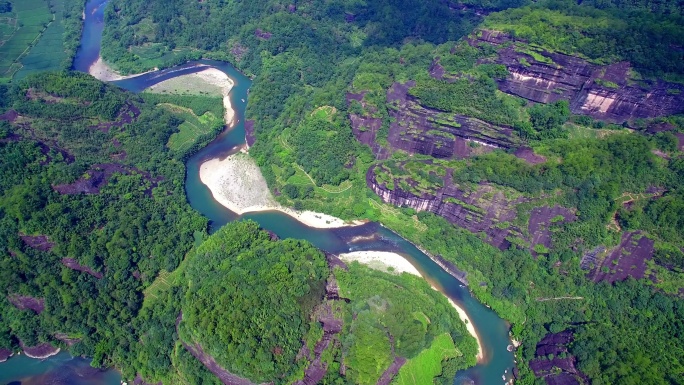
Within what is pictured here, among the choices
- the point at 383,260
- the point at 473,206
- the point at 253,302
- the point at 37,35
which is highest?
the point at 253,302

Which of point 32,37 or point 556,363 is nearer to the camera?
point 556,363

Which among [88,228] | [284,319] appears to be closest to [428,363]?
[284,319]

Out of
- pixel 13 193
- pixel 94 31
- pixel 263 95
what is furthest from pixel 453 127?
pixel 94 31

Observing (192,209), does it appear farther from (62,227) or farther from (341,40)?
(341,40)

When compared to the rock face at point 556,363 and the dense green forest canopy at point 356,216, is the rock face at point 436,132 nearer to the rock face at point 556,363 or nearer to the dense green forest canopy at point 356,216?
the dense green forest canopy at point 356,216

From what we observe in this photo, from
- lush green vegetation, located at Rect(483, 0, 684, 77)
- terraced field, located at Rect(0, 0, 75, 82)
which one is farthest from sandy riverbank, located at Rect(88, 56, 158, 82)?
lush green vegetation, located at Rect(483, 0, 684, 77)

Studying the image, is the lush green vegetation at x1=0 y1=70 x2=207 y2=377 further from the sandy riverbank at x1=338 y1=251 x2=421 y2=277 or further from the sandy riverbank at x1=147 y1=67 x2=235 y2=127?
the sandy riverbank at x1=338 y1=251 x2=421 y2=277

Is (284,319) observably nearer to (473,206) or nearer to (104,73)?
(473,206)
